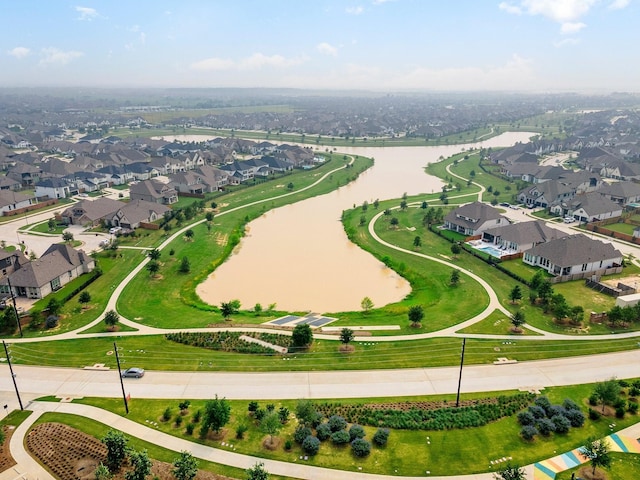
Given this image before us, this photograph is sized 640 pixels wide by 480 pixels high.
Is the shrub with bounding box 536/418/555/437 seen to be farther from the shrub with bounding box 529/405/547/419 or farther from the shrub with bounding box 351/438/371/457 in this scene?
the shrub with bounding box 351/438/371/457

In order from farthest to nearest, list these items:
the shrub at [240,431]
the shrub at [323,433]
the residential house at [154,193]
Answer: the residential house at [154,193] < the shrub at [240,431] < the shrub at [323,433]

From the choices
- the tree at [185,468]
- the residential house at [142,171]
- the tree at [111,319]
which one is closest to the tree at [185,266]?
the tree at [111,319]

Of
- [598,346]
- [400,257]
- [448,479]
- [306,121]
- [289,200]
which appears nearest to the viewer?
[448,479]

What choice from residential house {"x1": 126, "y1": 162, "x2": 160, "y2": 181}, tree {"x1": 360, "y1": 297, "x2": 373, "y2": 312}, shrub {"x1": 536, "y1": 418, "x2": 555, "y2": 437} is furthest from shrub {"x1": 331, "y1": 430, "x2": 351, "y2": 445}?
residential house {"x1": 126, "y1": 162, "x2": 160, "y2": 181}

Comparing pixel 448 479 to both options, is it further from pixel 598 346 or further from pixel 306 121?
pixel 306 121

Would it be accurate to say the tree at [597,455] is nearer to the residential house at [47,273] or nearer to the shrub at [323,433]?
the shrub at [323,433]

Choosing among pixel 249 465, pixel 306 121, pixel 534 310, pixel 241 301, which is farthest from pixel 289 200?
pixel 306 121
